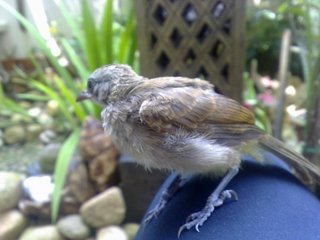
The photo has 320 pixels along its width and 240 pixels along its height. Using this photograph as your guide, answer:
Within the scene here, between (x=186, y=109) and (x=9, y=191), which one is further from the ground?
(x=186, y=109)

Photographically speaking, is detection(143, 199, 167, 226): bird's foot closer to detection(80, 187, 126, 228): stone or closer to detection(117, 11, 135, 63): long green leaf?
detection(80, 187, 126, 228): stone

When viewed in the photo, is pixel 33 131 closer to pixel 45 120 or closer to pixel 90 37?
pixel 45 120

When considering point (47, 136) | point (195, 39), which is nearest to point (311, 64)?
point (195, 39)

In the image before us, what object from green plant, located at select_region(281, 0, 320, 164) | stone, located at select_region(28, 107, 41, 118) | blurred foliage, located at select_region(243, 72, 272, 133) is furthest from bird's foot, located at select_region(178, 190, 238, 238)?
stone, located at select_region(28, 107, 41, 118)

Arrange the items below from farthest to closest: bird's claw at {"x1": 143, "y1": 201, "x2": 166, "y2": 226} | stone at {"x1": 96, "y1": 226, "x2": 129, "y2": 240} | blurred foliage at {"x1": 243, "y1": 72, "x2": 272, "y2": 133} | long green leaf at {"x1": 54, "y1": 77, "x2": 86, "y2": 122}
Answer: long green leaf at {"x1": 54, "y1": 77, "x2": 86, "y2": 122}, blurred foliage at {"x1": 243, "y1": 72, "x2": 272, "y2": 133}, stone at {"x1": 96, "y1": 226, "x2": 129, "y2": 240}, bird's claw at {"x1": 143, "y1": 201, "x2": 166, "y2": 226}

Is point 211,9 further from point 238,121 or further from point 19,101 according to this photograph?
point 19,101

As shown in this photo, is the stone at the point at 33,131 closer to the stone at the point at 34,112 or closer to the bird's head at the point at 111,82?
the stone at the point at 34,112

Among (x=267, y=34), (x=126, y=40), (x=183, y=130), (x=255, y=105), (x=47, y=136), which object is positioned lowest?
(x=47, y=136)

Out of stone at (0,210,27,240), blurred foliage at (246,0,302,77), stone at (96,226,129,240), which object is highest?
blurred foliage at (246,0,302,77)
